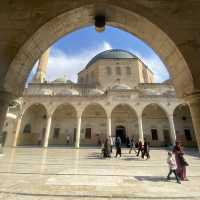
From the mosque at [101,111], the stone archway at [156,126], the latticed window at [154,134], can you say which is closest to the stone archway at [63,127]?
the mosque at [101,111]

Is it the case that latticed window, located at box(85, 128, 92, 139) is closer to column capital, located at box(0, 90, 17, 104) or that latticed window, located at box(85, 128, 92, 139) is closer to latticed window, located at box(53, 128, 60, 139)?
latticed window, located at box(53, 128, 60, 139)

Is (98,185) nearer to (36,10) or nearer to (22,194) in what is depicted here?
(22,194)

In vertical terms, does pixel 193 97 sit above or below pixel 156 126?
below

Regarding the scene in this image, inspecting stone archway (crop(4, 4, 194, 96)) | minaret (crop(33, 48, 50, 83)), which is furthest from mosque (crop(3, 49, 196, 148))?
Result: stone archway (crop(4, 4, 194, 96))

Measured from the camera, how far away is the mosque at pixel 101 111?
65.7 feet

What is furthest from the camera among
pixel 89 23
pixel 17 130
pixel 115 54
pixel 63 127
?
pixel 115 54

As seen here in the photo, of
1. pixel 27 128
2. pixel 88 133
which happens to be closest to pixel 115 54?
pixel 88 133

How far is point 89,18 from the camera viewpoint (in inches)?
128

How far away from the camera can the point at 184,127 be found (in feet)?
74.2

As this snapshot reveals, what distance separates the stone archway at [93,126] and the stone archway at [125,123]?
59.5 inches

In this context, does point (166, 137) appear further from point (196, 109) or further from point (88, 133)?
point (196, 109)

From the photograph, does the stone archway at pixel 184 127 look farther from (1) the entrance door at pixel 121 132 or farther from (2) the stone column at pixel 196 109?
(2) the stone column at pixel 196 109

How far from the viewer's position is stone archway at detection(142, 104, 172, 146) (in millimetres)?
22297

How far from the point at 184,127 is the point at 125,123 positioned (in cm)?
859
